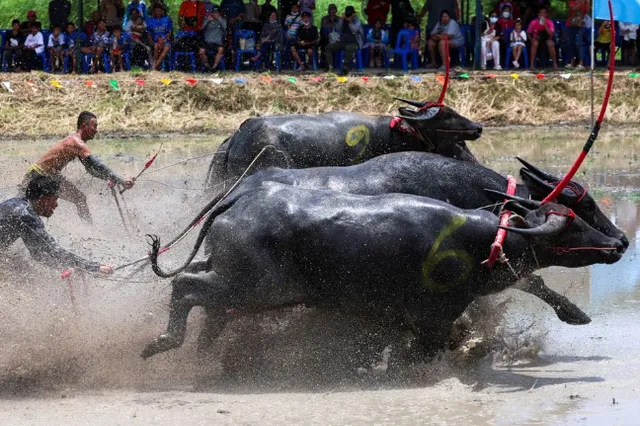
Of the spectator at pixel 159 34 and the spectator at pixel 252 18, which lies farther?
the spectator at pixel 252 18

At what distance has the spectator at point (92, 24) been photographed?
23.5m

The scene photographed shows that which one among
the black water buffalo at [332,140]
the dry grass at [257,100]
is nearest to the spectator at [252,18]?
the dry grass at [257,100]

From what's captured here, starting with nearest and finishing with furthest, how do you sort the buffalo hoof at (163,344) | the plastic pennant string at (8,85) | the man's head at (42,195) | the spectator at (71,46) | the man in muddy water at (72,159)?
1. the buffalo hoof at (163,344)
2. the man's head at (42,195)
3. the man in muddy water at (72,159)
4. the plastic pennant string at (8,85)
5. the spectator at (71,46)

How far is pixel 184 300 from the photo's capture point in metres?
7.80

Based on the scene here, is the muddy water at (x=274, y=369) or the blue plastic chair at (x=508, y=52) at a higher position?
the blue plastic chair at (x=508, y=52)

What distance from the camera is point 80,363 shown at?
8.09 meters

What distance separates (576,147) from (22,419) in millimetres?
12570

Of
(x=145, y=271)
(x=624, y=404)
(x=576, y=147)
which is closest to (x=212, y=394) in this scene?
(x=145, y=271)

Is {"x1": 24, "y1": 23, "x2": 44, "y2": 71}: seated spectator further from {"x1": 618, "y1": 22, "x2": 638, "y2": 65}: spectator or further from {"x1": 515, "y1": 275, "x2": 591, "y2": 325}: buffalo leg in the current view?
{"x1": 515, "y1": 275, "x2": 591, "y2": 325}: buffalo leg

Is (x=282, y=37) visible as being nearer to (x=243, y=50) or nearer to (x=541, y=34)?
(x=243, y=50)

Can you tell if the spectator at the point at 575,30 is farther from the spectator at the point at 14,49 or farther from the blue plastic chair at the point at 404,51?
the spectator at the point at 14,49

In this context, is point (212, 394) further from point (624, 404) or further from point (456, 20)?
point (456, 20)

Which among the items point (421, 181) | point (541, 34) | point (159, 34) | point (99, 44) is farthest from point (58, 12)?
point (421, 181)

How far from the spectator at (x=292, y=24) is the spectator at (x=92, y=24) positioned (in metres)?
3.68
